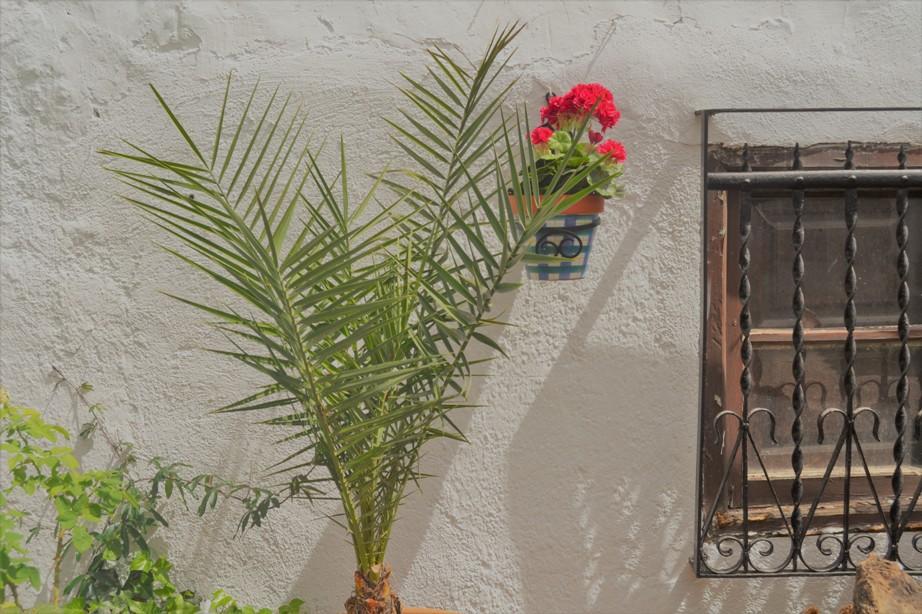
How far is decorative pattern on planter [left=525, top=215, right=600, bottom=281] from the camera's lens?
2.23 metres

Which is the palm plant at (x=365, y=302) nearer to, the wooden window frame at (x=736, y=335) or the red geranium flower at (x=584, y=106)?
the red geranium flower at (x=584, y=106)

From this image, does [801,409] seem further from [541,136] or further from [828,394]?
[541,136]

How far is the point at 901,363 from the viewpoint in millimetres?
2541

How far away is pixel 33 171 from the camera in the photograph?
2477 mm

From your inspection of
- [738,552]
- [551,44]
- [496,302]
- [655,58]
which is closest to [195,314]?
[496,302]

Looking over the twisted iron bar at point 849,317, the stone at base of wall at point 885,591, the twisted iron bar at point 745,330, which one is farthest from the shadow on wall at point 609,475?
the stone at base of wall at point 885,591

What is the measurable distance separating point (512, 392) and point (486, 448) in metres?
0.18

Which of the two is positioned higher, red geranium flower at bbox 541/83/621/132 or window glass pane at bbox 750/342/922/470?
red geranium flower at bbox 541/83/621/132

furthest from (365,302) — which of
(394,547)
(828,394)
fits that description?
(828,394)

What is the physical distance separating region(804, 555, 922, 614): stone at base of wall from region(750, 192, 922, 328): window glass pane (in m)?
0.77

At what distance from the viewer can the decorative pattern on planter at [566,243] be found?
7.32 ft

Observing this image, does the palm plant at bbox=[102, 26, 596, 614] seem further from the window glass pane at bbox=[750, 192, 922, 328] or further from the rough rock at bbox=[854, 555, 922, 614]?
the rough rock at bbox=[854, 555, 922, 614]

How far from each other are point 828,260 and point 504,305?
100 centimetres

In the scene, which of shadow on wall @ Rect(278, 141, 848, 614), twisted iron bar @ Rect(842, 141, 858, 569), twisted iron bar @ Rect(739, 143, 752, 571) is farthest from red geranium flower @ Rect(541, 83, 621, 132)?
twisted iron bar @ Rect(842, 141, 858, 569)
